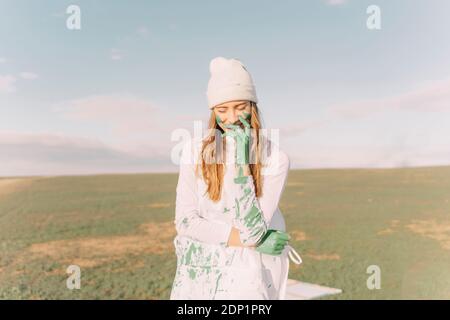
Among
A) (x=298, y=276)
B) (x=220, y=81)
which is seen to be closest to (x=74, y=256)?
(x=298, y=276)

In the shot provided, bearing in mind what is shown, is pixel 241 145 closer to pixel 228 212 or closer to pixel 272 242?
pixel 228 212

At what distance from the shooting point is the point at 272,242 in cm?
218

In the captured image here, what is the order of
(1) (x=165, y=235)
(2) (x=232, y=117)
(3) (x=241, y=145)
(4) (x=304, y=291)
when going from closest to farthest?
1. (3) (x=241, y=145)
2. (2) (x=232, y=117)
3. (4) (x=304, y=291)
4. (1) (x=165, y=235)

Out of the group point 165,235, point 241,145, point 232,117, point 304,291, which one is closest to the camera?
point 241,145

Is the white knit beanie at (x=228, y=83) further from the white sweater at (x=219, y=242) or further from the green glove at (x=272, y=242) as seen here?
the green glove at (x=272, y=242)

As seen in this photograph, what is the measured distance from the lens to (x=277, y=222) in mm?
2266

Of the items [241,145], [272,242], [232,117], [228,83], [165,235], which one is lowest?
[165,235]

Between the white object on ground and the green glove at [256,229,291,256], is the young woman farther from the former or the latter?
the white object on ground

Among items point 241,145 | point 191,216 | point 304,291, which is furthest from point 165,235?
point 241,145

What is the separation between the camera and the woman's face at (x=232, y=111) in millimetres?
2289

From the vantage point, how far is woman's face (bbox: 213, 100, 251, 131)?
90.1 inches

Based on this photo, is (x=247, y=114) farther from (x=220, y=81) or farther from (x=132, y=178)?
(x=132, y=178)

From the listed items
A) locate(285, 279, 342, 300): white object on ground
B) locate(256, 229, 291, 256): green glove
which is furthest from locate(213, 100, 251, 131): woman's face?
locate(285, 279, 342, 300): white object on ground

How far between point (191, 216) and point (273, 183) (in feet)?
1.25
